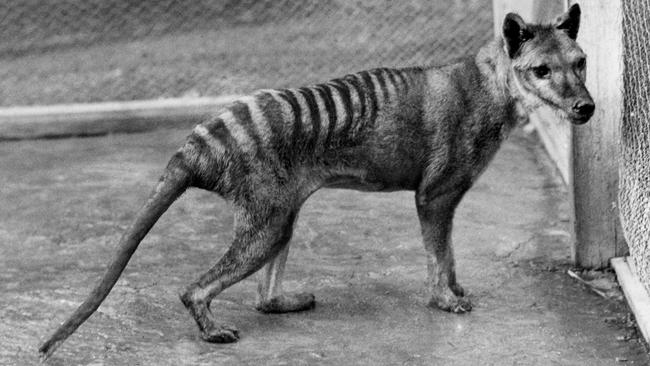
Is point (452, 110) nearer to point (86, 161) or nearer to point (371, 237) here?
point (371, 237)

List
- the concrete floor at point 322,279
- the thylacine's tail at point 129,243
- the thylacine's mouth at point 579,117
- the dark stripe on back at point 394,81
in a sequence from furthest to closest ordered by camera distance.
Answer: the dark stripe on back at point 394,81, the thylacine's mouth at point 579,117, the concrete floor at point 322,279, the thylacine's tail at point 129,243

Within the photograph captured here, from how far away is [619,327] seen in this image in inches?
229

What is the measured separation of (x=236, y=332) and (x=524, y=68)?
6.21 ft

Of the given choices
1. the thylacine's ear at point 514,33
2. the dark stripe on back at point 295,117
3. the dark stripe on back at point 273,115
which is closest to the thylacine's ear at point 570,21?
the thylacine's ear at point 514,33

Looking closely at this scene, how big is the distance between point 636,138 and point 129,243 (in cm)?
252

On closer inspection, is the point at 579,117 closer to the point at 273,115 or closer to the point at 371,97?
the point at 371,97

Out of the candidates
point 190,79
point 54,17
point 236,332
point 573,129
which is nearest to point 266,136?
point 236,332

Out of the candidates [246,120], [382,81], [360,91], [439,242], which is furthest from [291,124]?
[439,242]

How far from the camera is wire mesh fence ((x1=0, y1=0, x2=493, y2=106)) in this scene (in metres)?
10.6

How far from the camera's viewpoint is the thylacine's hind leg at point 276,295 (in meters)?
6.00

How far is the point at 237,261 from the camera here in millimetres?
5531

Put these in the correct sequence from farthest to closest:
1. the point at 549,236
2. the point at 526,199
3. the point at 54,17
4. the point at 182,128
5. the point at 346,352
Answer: the point at 54,17
the point at 182,128
the point at 526,199
the point at 549,236
the point at 346,352

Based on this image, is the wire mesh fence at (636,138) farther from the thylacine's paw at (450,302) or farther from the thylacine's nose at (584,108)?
the thylacine's paw at (450,302)

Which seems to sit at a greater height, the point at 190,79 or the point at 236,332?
the point at 236,332
